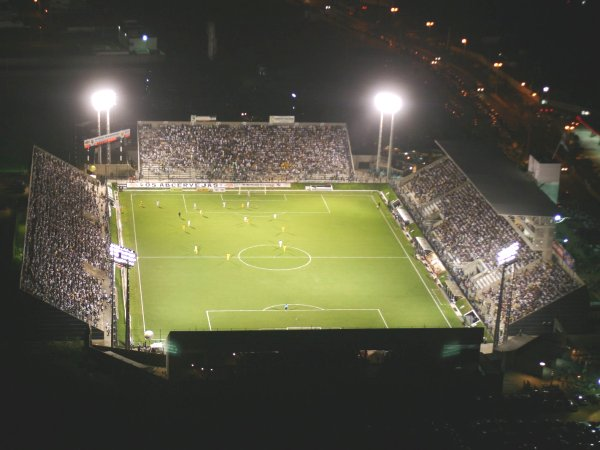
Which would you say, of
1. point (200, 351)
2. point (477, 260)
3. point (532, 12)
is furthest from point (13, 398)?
point (532, 12)

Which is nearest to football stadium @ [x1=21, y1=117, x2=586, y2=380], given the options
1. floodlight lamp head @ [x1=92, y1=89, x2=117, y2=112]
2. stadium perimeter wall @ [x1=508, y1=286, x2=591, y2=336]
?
stadium perimeter wall @ [x1=508, y1=286, x2=591, y2=336]

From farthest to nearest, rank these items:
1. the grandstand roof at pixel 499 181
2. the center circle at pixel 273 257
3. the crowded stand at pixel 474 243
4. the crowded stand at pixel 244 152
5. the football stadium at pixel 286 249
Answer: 1. the crowded stand at pixel 244 152
2. the center circle at pixel 273 257
3. the grandstand roof at pixel 499 181
4. the crowded stand at pixel 474 243
5. the football stadium at pixel 286 249

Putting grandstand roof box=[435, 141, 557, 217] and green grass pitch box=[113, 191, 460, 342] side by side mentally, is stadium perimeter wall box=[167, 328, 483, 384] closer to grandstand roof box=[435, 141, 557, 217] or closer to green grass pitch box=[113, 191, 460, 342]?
green grass pitch box=[113, 191, 460, 342]

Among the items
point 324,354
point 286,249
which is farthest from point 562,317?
point 286,249

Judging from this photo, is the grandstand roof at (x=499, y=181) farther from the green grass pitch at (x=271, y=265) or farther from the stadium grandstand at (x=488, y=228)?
the green grass pitch at (x=271, y=265)

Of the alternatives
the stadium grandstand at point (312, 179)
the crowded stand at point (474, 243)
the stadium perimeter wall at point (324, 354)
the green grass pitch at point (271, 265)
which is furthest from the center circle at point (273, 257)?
the stadium perimeter wall at point (324, 354)

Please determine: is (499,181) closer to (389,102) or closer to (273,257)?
(389,102)

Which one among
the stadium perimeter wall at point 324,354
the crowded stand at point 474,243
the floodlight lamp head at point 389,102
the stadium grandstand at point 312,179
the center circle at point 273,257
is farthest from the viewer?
the floodlight lamp head at point 389,102
